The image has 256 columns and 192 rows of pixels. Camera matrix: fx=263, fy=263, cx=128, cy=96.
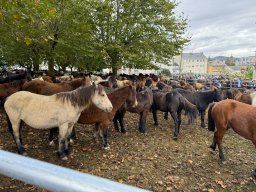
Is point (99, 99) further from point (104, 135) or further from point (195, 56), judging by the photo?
point (195, 56)

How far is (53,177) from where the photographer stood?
0.96 metres

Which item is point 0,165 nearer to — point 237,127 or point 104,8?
point 237,127

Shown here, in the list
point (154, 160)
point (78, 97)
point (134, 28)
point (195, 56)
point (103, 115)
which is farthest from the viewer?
point (195, 56)

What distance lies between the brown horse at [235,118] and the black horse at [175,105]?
67.8 inches

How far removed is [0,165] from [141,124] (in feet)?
28.7

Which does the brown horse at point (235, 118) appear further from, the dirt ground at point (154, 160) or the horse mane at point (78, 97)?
the horse mane at point (78, 97)

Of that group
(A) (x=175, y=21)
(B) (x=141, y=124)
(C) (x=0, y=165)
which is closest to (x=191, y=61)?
(A) (x=175, y=21)

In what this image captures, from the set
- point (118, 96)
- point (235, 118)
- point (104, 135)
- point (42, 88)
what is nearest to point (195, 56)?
point (42, 88)

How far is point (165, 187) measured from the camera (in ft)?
18.5

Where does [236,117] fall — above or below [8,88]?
below

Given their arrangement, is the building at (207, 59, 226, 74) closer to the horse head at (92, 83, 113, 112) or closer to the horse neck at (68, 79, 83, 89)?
the horse neck at (68, 79, 83, 89)

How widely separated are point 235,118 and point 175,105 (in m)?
2.93

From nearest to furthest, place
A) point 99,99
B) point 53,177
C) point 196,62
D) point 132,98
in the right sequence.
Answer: point 53,177 → point 99,99 → point 132,98 → point 196,62

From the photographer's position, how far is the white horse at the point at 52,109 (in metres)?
6.12
